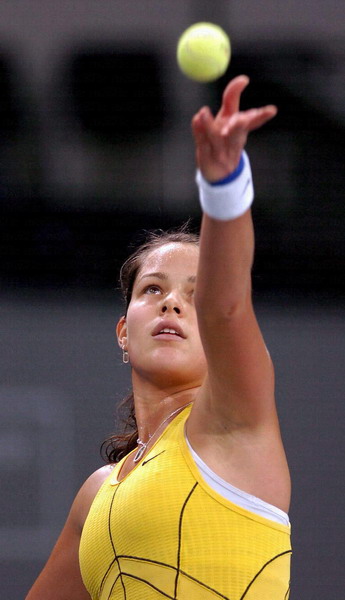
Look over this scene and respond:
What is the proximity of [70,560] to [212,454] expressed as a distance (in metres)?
0.80

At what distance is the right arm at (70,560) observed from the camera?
2283 millimetres

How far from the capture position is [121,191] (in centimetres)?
401

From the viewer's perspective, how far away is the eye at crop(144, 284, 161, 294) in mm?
2137

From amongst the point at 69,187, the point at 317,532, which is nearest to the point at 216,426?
the point at 317,532

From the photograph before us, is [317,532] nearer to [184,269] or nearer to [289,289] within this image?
[289,289]

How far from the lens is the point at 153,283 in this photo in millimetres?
2141

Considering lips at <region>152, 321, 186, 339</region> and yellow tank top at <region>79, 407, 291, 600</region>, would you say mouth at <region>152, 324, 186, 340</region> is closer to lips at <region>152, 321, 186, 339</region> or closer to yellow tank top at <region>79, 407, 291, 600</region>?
lips at <region>152, 321, 186, 339</region>

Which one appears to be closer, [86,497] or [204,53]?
[204,53]

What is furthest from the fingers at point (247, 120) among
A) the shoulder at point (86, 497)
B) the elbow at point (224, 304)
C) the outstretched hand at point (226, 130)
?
the shoulder at point (86, 497)

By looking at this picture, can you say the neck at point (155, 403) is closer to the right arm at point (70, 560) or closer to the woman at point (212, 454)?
the woman at point (212, 454)

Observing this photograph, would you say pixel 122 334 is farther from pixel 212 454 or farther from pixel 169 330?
pixel 212 454

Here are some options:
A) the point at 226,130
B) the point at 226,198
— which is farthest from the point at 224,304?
the point at 226,130

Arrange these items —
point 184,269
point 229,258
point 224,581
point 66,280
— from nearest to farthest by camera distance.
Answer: point 229,258
point 224,581
point 184,269
point 66,280

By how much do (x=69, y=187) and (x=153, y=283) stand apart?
1.96 m
